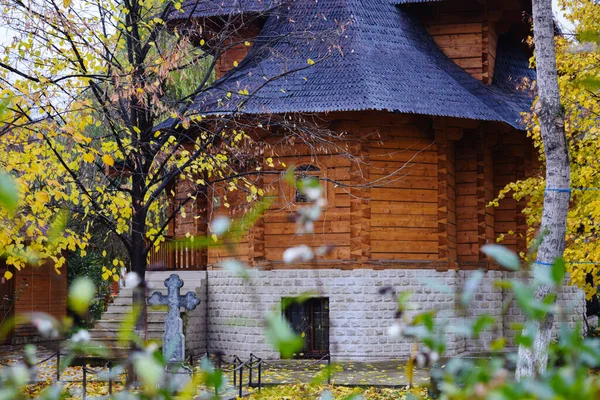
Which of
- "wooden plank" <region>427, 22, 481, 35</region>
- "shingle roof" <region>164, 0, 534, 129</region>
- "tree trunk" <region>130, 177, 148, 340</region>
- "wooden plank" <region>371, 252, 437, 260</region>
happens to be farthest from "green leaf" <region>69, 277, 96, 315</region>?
"wooden plank" <region>427, 22, 481, 35</region>

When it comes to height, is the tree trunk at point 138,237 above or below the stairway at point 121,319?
above

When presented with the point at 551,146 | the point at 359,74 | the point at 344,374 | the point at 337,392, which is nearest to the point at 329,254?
the point at 344,374

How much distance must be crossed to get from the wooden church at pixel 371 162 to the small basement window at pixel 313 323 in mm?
28

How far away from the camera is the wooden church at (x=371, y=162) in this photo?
16.5m

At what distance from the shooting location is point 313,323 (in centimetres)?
1739

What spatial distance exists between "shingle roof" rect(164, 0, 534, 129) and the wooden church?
0.04 m

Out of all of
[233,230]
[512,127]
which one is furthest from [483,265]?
[233,230]

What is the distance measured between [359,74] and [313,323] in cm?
523

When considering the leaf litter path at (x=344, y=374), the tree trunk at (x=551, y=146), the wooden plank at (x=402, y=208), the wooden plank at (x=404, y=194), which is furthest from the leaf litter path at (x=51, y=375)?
the wooden plank at (x=404, y=194)

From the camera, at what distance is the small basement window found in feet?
56.4

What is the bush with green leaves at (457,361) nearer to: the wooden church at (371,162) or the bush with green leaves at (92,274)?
the wooden church at (371,162)

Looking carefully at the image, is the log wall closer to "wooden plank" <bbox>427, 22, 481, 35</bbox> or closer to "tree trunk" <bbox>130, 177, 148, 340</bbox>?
"wooden plank" <bbox>427, 22, 481, 35</bbox>

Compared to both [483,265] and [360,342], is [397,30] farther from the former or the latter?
[360,342]

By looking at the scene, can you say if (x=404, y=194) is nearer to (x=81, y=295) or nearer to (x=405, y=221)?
(x=405, y=221)
